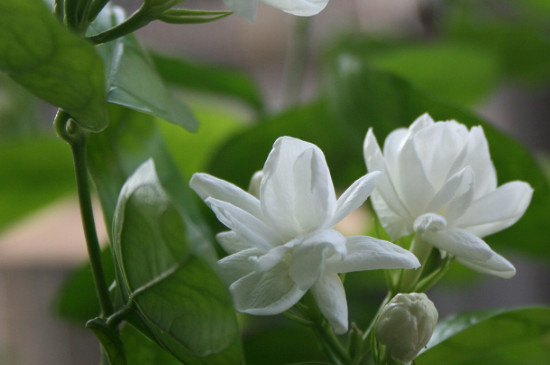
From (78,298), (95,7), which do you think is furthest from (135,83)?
(78,298)

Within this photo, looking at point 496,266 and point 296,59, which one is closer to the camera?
point 496,266

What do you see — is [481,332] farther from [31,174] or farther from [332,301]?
[31,174]

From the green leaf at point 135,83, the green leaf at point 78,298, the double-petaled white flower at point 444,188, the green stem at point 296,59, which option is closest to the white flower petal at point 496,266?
the double-petaled white flower at point 444,188

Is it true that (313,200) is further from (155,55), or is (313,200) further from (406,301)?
(155,55)

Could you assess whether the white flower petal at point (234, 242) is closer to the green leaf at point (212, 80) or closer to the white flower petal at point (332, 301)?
the white flower petal at point (332, 301)

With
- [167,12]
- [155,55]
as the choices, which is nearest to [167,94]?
[167,12]

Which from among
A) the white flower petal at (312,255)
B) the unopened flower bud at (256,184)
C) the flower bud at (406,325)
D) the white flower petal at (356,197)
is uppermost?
the unopened flower bud at (256,184)
